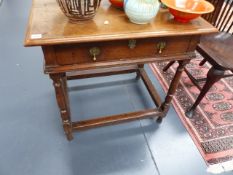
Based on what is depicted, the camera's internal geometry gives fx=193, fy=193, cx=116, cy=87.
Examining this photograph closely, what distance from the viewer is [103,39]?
2.40 feet

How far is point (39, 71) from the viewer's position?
66.3 inches

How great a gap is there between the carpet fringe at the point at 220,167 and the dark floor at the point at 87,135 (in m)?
0.04

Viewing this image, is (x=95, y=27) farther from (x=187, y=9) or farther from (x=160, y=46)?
(x=187, y=9)

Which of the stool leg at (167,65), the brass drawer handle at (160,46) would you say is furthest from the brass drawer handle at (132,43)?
the stool leg at (167,65)

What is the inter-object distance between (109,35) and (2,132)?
1000 millimetres

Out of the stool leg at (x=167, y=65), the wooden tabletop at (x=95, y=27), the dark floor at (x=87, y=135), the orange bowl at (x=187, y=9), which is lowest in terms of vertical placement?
the dark floor at (x=87, y=135)

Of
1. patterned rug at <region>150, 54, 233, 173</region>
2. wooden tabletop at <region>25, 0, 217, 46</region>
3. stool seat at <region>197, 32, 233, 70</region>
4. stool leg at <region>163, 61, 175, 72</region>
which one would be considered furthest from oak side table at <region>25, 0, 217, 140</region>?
stool leg at <region>163, 61, 175, 72</region>

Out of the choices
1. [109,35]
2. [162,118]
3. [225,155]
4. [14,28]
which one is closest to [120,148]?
[162,118]

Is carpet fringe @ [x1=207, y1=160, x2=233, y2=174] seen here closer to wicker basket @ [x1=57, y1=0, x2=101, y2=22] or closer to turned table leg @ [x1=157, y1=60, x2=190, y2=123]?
turned table leg @ [x1=157, y1=60, x2=190, y2=123]

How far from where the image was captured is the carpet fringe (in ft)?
3.73

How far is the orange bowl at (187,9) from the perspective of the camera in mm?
792

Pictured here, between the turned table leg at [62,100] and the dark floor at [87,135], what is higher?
the turned table leg at [62,100]

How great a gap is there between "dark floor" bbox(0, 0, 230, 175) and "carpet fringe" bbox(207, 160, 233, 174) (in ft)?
0.15

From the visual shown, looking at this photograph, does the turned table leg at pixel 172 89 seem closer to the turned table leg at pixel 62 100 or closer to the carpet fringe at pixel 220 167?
the carpet fringe at pixel 220 167
